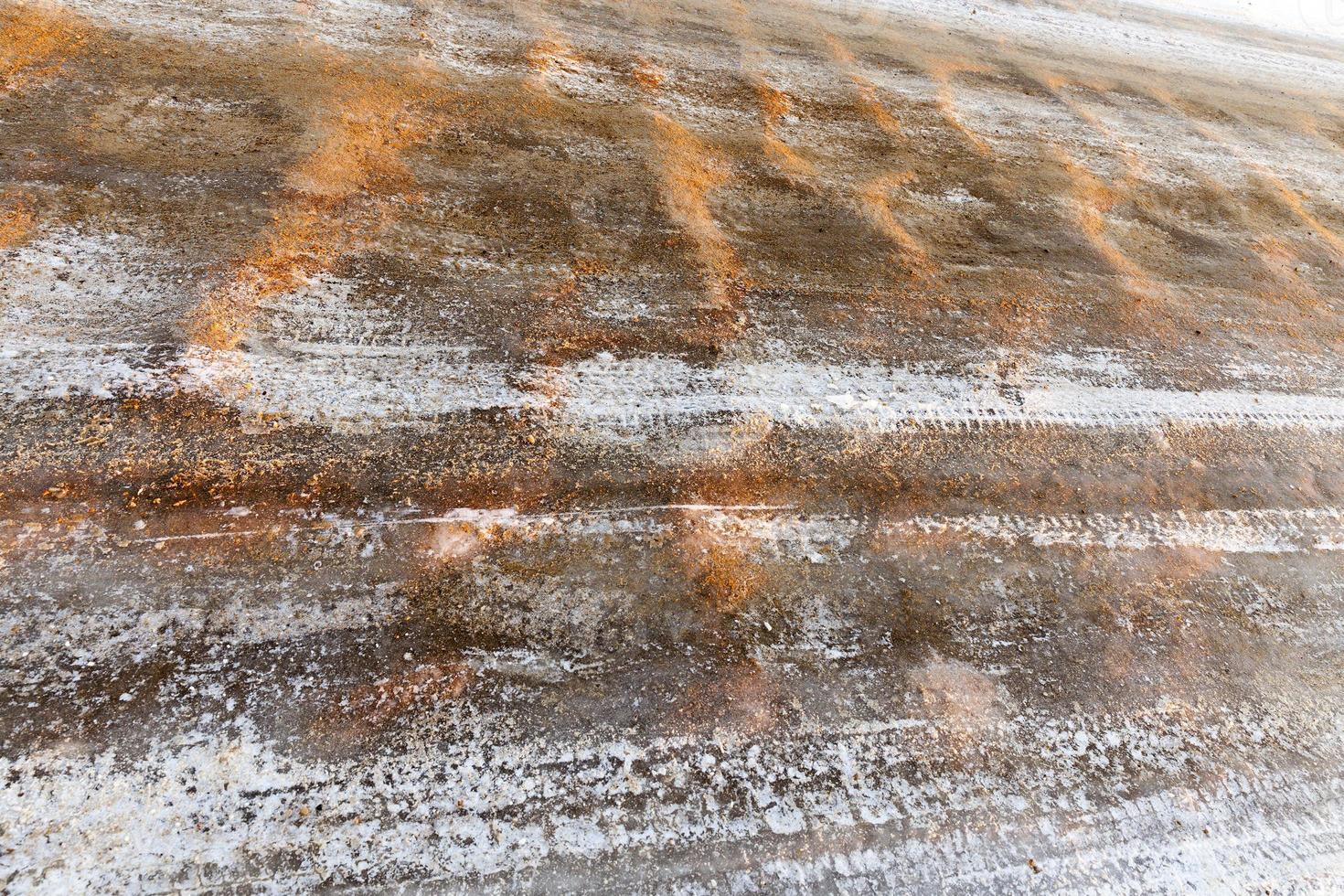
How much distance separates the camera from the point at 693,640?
3.02 m

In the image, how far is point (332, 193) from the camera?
177 inches

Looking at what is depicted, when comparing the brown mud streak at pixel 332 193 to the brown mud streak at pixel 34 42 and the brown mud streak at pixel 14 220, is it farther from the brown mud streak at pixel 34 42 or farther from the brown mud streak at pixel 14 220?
the brown mud streak at pixel 34 42

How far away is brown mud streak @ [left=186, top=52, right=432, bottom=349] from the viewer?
3789mm

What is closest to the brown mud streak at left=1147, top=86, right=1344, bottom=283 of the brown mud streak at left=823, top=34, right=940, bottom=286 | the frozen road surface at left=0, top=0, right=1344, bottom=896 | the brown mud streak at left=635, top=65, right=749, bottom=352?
the frozen road surface at left=0, top=0, right=1344, bottom=896

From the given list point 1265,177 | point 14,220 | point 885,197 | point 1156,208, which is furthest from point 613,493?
point 1265,177

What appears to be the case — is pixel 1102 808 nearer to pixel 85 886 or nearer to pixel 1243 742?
pixel 1243 742

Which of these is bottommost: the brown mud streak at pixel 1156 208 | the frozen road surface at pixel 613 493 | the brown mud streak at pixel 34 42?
the frozen road surface at pixel 613 493

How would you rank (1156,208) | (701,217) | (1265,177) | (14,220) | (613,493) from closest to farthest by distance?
(613,493), (14,220), (701,217), (1156,208), (1265,177)

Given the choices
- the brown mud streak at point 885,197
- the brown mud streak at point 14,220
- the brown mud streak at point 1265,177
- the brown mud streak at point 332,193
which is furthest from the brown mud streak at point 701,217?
the brown mud streak at point 1265,177

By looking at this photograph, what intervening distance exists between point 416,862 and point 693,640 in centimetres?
126

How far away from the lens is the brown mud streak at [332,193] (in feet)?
12.4

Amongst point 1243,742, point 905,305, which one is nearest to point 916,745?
point 1243,742

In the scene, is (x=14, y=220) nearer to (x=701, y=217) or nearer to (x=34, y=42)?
(x=34, y=42)

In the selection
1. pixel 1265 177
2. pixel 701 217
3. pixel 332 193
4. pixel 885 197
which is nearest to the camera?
pixel 332 193
